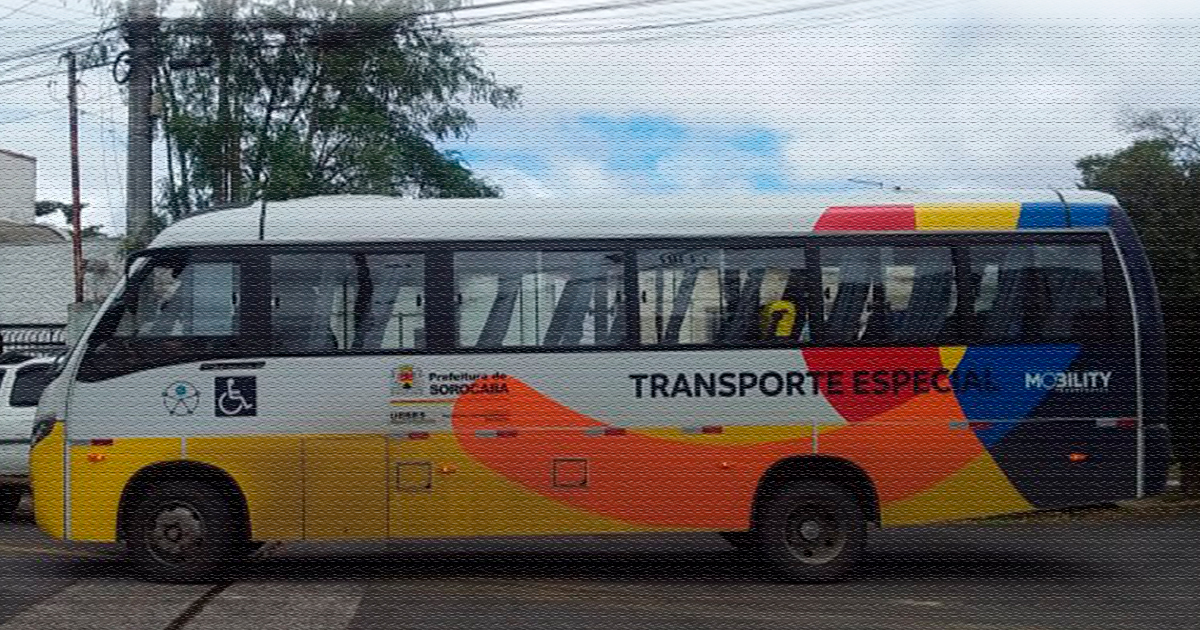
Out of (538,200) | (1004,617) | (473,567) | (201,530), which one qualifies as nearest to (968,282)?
(1004,617)

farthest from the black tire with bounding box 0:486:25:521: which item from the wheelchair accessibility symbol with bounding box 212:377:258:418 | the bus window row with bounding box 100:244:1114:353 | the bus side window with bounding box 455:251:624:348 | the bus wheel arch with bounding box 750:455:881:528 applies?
the bus wheel arch with bounding box 750:455:881:528

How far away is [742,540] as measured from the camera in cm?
841

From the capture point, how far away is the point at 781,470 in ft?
26.2

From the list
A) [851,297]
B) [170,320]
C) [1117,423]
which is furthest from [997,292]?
[170,320]

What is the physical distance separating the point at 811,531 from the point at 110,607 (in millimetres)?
3918

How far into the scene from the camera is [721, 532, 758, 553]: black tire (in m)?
8.10

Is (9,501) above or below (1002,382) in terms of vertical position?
below

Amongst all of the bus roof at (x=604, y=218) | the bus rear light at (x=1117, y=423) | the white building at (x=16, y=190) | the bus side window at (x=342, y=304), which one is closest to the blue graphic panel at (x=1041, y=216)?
the bus roof at (x=604, y=218)

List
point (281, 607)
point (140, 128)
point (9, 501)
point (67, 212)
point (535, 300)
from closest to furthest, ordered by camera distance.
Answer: point (281, 607) → point (535, 300) → point (140, 128) → point (9, 501) → point (67, 212)

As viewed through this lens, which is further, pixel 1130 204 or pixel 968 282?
pixel 1130 204

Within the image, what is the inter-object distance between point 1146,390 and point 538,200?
3710 millimetres

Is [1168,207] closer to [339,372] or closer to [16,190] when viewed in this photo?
[339,372]

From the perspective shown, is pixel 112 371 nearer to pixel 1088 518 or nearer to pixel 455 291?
pixel 455 291

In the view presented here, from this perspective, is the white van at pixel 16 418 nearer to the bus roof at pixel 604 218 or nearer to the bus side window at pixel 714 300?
the bus roof at pixel 604 218
